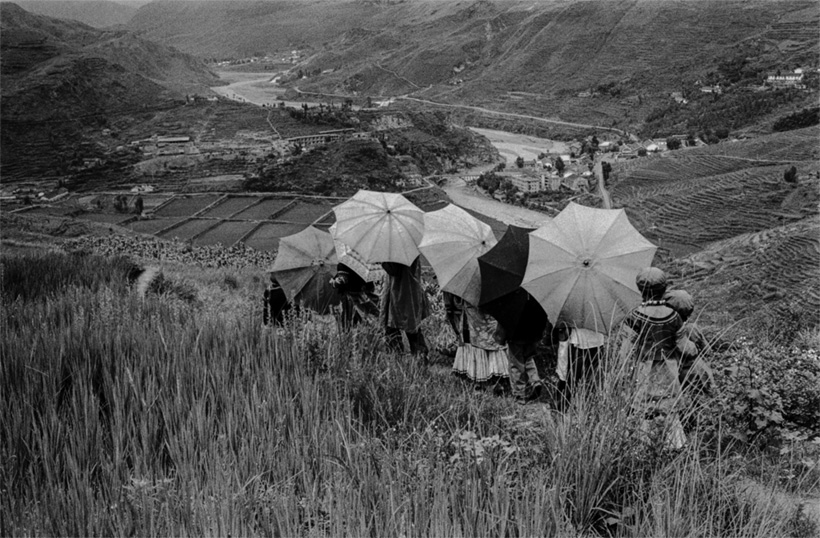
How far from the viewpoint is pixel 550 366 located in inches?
215

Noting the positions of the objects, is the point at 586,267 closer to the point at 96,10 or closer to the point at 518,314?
the point at 518,314

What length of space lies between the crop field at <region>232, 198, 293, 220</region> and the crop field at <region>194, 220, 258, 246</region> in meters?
0.96

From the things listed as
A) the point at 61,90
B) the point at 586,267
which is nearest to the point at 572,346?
the point at 586,267

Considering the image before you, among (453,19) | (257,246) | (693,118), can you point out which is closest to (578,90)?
(693,118)

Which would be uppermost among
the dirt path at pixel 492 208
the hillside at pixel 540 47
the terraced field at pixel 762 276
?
the hillside at pixel 540 47

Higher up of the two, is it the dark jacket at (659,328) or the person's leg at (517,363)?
the dark jacket at (659,328)

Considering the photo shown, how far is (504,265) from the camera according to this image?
185 inches

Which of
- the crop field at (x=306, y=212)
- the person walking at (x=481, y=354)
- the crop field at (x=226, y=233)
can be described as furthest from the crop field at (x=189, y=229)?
the person walking at (x=481, y=354)

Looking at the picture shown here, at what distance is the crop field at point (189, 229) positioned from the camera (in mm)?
31816

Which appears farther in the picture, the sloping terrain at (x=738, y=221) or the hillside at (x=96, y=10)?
the hillside at (x=96, y=10)

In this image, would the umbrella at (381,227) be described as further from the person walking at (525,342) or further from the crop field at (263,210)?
the crop field at (263,210)

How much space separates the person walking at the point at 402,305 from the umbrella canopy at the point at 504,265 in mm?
913

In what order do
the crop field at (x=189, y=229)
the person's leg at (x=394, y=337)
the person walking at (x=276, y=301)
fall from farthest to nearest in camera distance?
the crop field at (x=189, y=229) → the person walking at (x=276, y=301) → the person's leg at (x=394, y=337)

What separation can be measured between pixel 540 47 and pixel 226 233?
Answer: 2360 inches
